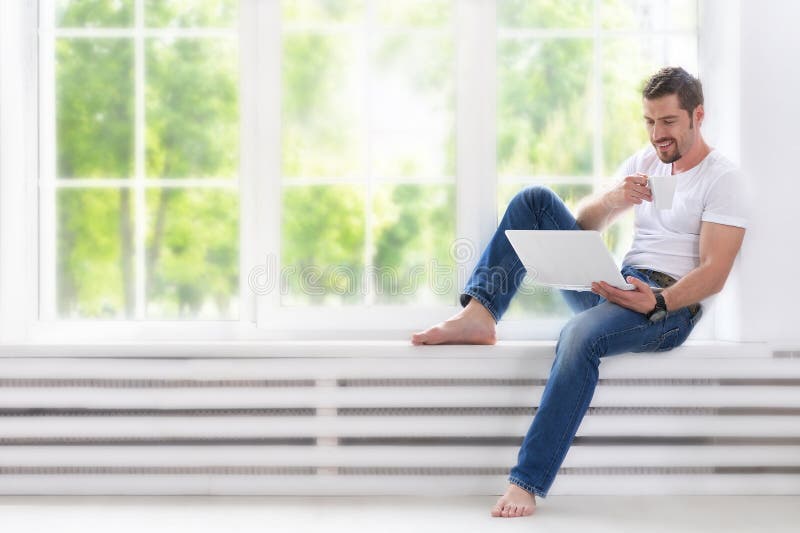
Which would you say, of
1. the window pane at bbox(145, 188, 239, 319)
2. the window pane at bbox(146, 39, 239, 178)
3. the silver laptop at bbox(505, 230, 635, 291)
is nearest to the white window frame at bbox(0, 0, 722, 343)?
the silver laptop at bbox(505, 230, 635, 291)

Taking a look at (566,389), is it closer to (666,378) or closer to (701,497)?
(666,378)

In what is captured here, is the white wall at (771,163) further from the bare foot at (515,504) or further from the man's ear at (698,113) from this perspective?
the bare foot at (515,504)

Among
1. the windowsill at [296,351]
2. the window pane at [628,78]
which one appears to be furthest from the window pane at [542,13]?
the windowsill at [296,351]

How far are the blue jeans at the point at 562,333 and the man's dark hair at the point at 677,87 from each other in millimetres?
402

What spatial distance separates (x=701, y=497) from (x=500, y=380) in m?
0.64

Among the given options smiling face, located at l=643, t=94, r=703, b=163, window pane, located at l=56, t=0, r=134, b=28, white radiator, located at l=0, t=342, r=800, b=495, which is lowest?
white radiator, located at l=0, t=342, r=800, b=495

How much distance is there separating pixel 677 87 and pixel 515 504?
119 cm

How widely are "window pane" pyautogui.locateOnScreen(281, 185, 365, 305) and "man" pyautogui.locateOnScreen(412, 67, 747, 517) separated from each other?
1.33 feet

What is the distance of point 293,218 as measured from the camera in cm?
247

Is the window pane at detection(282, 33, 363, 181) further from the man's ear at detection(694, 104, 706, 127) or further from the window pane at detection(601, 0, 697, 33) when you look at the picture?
the man's ear at detection(694, 104, 706, 127)

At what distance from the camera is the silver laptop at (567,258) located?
188 cm

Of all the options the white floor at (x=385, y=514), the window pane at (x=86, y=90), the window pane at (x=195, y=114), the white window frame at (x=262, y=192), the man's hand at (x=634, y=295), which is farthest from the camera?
the window pane at (x=195, y=114)

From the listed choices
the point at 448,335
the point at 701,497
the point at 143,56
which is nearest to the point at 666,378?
the point at 701,497

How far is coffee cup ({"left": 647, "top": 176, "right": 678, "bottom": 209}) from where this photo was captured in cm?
190
